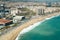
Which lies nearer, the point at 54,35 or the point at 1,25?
the point at 54,35

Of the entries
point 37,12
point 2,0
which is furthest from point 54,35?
point 2,0

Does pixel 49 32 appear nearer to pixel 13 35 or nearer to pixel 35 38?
pixel 35 38

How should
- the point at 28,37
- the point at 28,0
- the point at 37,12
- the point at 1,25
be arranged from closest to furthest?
the point at 28,37
the point at 1,25
the point at 37,12
the point at 28,0

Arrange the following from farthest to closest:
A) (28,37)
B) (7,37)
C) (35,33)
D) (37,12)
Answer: (37,12), (35,33), (28,37), (7,37)

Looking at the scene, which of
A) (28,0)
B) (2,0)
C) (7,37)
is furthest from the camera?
(28,0)

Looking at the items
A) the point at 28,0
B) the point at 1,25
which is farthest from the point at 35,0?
the point at 1,25

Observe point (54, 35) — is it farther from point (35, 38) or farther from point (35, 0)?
point (35, 0)

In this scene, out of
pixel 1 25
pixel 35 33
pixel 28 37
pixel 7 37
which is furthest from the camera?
pixel 1 25

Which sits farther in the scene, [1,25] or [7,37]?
[1,25]

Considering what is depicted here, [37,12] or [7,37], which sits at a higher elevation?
[7,37]

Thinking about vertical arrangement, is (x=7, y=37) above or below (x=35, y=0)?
above
